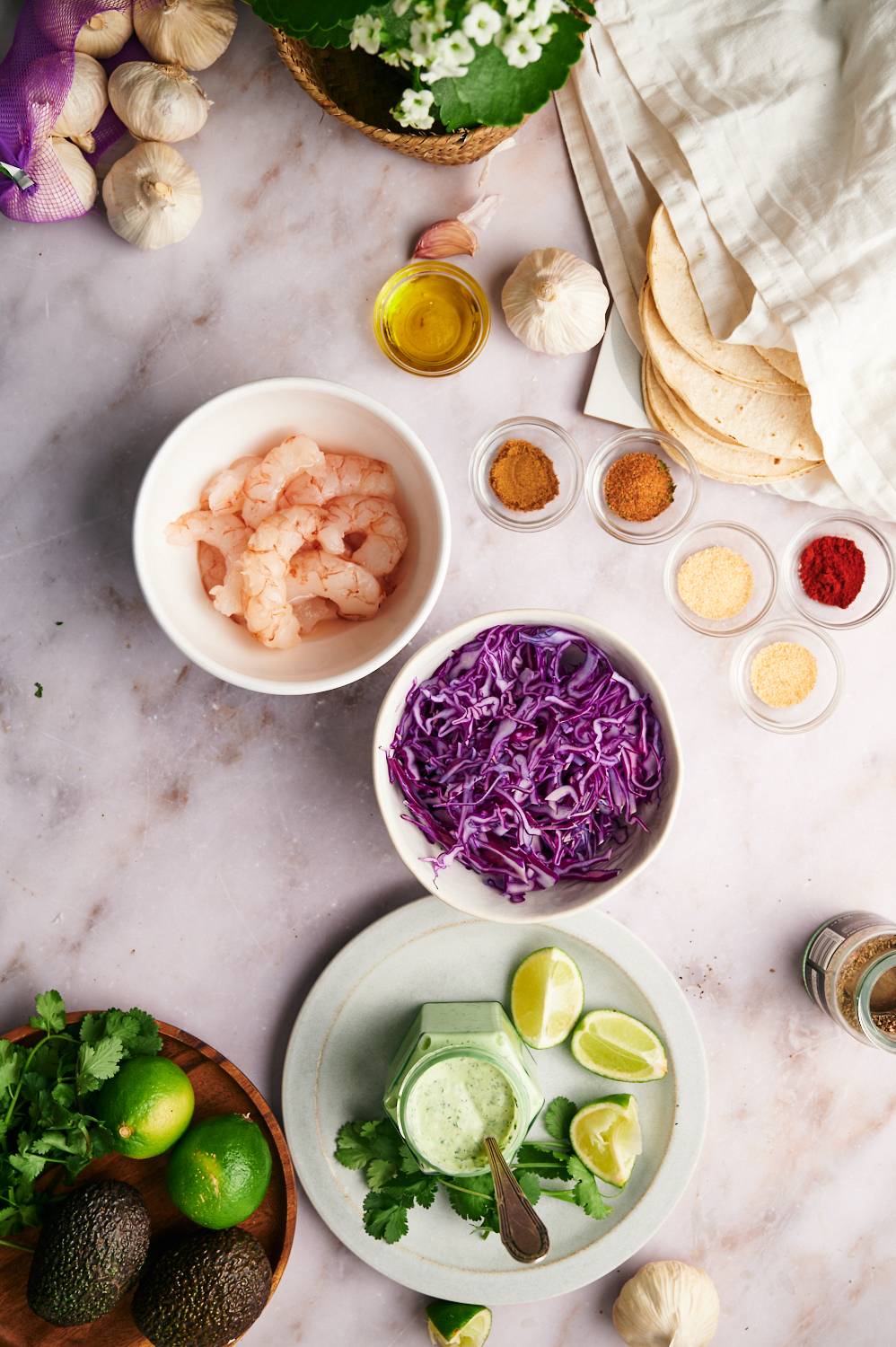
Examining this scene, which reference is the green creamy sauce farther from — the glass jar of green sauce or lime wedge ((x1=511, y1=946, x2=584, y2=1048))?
lime wedge ((x1=511, y1=946, x2=584, y2=1048))

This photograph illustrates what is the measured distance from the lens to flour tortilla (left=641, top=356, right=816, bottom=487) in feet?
5.21

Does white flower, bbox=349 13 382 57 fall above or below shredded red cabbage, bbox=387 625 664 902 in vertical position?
above

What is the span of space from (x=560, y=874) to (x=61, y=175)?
1277 mm

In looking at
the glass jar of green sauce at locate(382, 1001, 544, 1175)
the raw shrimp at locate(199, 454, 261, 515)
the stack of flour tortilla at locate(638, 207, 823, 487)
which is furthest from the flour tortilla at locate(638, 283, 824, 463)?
the glass jar of green sauce at locate(382, 1001, 544, 1175)

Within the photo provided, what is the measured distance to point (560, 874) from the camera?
1481mm

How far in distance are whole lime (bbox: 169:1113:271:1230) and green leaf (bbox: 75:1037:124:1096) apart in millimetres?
162

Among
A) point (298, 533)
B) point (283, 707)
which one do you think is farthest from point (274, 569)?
point (283, 707)

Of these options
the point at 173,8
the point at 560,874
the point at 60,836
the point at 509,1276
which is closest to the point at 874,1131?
the point at 509,1276

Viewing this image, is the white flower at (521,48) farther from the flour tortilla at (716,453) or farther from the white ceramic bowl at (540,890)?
the white ceramic bowl at (540,890)

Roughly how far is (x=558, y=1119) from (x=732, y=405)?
1147 millimetres

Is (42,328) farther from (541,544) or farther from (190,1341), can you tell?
(190,1341)

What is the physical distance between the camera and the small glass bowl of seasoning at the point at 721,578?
5.48 ft

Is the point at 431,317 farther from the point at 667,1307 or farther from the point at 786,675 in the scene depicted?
the point at 667,1307

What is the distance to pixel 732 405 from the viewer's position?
156 centimetres
